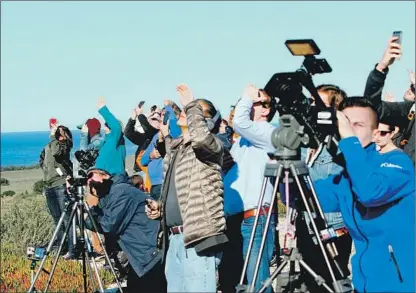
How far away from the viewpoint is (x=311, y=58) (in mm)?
4637

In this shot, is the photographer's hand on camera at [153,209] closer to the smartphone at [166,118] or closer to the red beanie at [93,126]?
the smartphone at [166,118]

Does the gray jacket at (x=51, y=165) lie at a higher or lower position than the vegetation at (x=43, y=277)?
higher

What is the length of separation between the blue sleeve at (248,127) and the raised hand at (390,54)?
3.73 ft

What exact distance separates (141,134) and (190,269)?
177 inches

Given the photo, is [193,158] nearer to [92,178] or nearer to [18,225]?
[92,178]

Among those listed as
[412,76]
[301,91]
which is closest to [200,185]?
[301,91]

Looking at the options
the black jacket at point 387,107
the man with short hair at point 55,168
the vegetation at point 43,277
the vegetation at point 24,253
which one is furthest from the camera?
the man with short hair at point 55,168

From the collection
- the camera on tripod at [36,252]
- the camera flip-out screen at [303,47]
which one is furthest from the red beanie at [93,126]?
the camera flip-out screen at [303,47]

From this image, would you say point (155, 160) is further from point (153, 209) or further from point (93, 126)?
point (153, 209)

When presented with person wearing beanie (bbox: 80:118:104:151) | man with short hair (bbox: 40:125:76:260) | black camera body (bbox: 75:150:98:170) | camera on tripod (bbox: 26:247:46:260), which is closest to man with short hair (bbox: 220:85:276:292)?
black camera body (bbox: 75:150:98:170)

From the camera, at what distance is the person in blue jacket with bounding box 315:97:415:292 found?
165 inches

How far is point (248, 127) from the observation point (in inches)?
233

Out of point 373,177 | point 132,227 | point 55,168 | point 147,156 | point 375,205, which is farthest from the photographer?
point 55,168

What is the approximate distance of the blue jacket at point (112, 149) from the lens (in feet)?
30.8
